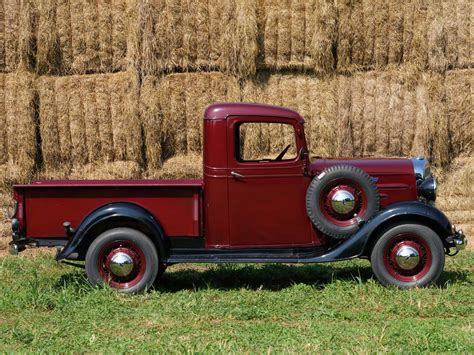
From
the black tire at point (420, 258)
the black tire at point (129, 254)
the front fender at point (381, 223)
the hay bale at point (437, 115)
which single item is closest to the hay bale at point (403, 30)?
the hay bale at point (437, 115)

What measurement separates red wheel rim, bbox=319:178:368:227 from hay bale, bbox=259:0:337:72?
400cm

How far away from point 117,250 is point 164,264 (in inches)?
20.9

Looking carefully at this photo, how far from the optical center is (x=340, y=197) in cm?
734

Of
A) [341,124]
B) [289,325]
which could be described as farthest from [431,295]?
[341,124]

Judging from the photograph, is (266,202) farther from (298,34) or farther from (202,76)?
(298,34)

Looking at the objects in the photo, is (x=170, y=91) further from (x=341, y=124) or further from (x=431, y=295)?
(x=431, y=295)

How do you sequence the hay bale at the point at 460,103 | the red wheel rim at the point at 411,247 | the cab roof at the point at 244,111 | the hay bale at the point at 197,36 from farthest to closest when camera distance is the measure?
the hay bale at the point at 460,103
the hay bale at the point at 197,36
the cab roof at the point at 244,111
the red wheel rim at the point at 411,247

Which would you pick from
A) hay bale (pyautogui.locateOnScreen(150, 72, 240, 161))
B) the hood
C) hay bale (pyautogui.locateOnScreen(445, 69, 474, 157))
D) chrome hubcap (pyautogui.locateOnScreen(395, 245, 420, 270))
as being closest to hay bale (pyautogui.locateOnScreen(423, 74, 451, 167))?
hay bale (pyautogui.locateOnScreen(445, 69, 474, 157))

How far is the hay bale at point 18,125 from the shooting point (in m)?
10.8

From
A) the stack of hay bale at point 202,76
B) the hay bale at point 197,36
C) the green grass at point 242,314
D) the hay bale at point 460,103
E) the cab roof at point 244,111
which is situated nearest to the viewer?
the green grass at point 242,314

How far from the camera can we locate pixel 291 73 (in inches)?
440

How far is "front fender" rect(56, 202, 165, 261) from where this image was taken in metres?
7.20

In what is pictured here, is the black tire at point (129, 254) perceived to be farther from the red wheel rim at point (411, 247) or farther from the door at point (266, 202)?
the red wheel rim at point (411, 247)

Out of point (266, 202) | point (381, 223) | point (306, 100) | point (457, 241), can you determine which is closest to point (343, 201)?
point (381, 223)
